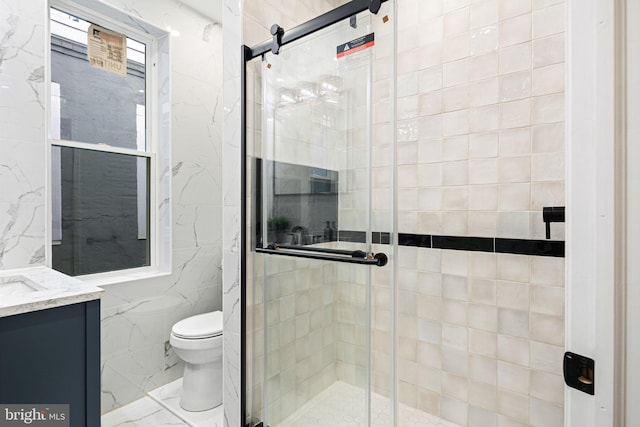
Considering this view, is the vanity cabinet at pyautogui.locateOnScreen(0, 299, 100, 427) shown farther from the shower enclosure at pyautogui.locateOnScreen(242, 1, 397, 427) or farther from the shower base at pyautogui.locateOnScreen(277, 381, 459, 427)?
the shower base at pyautogui.locateOnScreen(277, 381, 459, 427)

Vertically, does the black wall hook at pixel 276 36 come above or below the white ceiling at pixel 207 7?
below

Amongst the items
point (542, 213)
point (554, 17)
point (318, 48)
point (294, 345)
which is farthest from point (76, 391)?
point (554, 17)

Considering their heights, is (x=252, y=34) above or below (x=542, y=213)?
above

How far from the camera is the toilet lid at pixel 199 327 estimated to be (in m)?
1.98

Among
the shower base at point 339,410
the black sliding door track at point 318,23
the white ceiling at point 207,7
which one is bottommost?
the shower base at point 339,410

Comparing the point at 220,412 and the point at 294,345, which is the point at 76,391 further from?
the point at 220,412

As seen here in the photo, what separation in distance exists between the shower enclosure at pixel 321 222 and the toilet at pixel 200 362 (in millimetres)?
460

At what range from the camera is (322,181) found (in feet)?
4.59

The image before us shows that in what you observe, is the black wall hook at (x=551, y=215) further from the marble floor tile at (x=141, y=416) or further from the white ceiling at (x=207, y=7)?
the white ceiling at (x=207, y=7)

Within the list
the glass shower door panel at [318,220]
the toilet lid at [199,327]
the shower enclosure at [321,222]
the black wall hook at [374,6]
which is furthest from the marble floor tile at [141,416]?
the black wall hook at [374,6]

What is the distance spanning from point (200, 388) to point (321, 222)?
1.46 m

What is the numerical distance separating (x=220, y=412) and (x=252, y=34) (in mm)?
2228

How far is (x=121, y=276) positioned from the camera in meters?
2.25

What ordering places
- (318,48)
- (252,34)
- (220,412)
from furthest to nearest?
1. (220,412)
2. (252,34)
3. (318,48)
